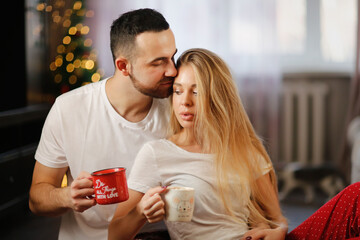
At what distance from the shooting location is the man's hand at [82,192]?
948 millimetres

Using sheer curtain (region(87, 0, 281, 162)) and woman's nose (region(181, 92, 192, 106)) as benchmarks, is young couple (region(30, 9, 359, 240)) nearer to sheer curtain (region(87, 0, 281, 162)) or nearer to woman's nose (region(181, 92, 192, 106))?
woman's nose (region(181, 92, 192, 106))

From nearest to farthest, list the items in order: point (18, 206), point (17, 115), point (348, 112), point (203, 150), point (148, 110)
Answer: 1. point (203, 150)
2. point (148, 110)
3. point (17, 115)
4. point (18, 206)
5. point (348, 112)

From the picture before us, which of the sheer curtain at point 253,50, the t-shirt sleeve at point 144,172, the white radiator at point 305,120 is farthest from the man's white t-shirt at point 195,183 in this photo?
the white radiator at point 305,120

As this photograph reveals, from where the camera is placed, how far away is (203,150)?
1.14 m

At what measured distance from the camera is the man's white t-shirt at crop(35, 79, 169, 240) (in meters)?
1.15

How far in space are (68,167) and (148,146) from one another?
0.25 metres

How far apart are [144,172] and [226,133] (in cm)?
23

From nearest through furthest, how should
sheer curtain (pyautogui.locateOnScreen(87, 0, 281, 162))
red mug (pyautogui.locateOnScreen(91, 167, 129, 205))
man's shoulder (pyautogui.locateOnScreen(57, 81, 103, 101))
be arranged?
red mug (pyautogui.locateOnScreen(91, 167, 129, 205)) → man's shoulder (pyautogui.locateOnScreen(57, 81, 103, 101)) → sheer curtain (pyautogui.locateOnScreen(87, 0, 281, 162))

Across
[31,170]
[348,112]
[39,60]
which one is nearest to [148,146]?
[31,170]

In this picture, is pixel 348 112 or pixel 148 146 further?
pixel 348 112

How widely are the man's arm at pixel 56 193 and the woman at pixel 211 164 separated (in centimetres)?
11

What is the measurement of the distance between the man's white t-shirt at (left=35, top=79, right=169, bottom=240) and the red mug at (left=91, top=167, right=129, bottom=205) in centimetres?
23

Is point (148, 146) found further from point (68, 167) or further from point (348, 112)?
point (348, 112)

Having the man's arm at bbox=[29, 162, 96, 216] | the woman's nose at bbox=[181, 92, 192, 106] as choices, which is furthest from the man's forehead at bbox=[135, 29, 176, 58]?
the man's arm at bbox=[29, 162, 96, 216]
